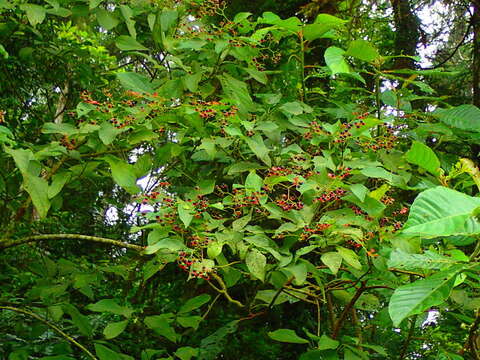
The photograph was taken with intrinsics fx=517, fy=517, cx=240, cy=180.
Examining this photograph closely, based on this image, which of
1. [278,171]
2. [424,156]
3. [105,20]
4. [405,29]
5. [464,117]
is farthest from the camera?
[405,29]

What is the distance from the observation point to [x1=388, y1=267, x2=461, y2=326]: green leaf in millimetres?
793

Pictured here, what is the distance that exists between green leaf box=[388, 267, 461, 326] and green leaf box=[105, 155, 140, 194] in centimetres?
113

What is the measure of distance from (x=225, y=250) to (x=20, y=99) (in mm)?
1582

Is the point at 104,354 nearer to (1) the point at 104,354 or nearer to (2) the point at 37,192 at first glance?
(1) the point at 104,354

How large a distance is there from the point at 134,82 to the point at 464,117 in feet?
4.04

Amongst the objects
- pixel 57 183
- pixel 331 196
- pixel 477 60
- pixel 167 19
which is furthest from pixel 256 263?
pixel 477 60

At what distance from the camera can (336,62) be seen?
5.16ft

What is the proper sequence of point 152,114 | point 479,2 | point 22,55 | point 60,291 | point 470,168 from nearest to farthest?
1. point 470,168
2. point 152,114
3. point 60,291
4. point 22,55
5. point 479,2

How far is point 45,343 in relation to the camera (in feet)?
7.50

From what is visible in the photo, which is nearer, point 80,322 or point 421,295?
point 421,295

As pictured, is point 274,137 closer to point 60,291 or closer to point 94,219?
point 60,291

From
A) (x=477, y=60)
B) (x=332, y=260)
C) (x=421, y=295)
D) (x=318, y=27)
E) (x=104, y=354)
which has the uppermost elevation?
(x=477, y=60)

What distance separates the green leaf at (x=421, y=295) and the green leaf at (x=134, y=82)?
1316 millimetres

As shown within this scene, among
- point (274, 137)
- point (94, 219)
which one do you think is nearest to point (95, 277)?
point (274, 137)
